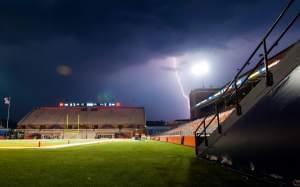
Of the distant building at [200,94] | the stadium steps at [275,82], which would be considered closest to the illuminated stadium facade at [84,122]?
the distant building at [200,94]

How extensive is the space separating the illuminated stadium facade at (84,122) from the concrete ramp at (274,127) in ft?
228

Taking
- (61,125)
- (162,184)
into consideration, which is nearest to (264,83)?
(162,184)

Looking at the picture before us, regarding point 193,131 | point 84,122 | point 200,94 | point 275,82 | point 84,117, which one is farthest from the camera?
point 200,94

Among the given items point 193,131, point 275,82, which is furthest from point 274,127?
point 193,131

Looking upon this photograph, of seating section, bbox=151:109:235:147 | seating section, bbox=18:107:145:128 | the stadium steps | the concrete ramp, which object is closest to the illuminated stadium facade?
seating section, bbox=18:107:145:128

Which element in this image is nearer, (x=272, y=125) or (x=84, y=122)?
(x=272, y=125)

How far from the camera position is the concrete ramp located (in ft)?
16.0

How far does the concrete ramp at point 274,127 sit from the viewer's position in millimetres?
4863

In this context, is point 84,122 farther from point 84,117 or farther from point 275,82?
point 275,82

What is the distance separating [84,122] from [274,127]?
8321cm

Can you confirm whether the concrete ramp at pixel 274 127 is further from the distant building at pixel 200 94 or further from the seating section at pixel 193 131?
the distant building at pixel 200 94

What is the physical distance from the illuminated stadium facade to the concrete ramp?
6948 centimetres

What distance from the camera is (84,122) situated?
3329 inches

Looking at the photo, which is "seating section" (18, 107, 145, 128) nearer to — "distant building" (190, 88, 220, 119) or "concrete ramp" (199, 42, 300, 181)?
"distant building" (190, 88, 220, 119)
